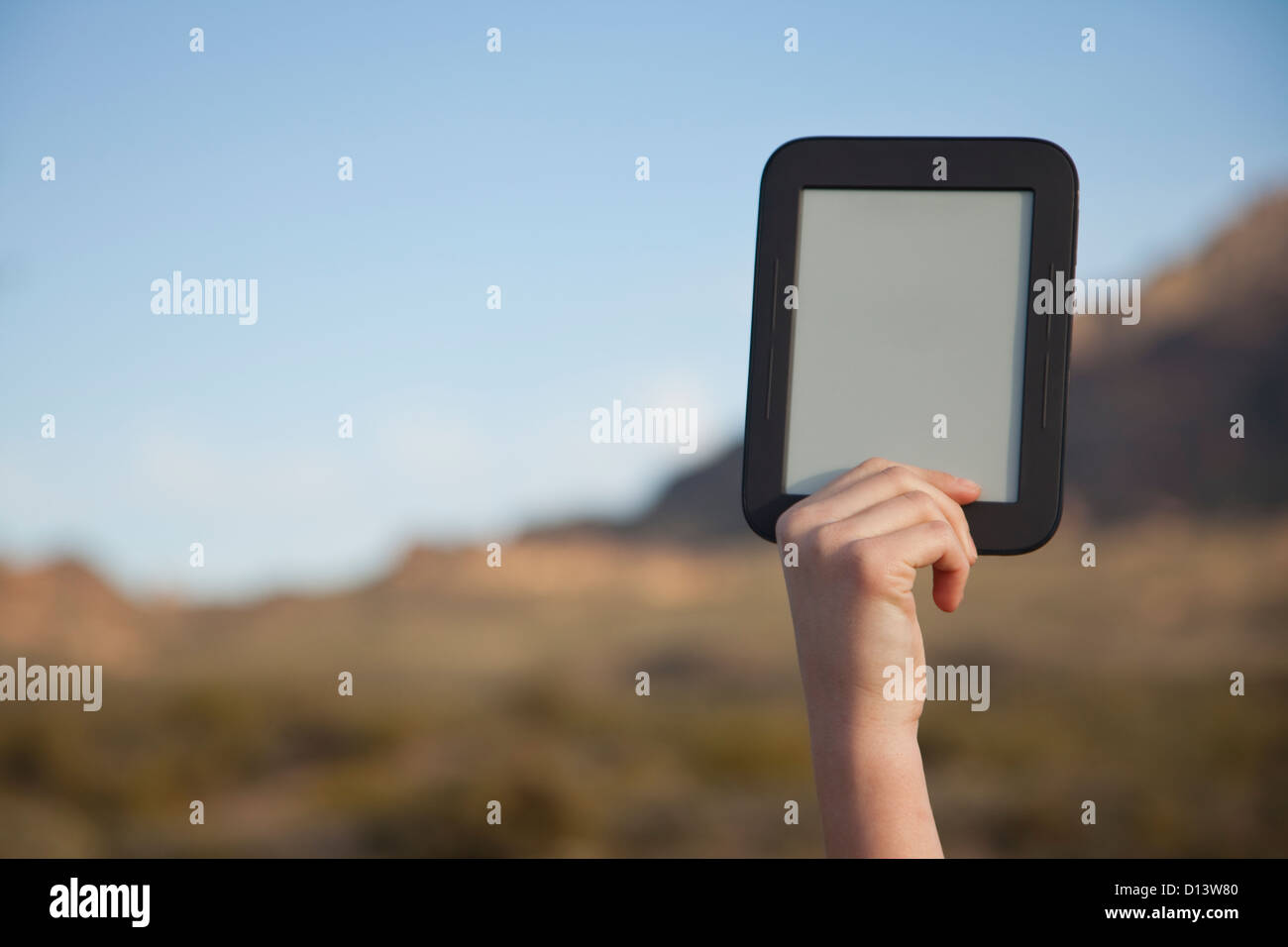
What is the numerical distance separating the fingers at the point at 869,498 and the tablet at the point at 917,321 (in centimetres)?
17

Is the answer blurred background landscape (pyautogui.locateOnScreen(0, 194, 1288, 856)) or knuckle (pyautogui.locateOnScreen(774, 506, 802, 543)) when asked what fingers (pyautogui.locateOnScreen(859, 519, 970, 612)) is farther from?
blurred background landscape (pyautogui.locateOnScreen(0, 194, 1288, 856))

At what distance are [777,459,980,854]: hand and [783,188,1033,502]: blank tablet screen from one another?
246 millimetres

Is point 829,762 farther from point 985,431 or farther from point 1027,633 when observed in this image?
point 1027,633

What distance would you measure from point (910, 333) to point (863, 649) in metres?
0.47

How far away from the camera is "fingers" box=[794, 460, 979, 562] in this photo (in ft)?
3.12

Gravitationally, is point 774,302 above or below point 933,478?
above

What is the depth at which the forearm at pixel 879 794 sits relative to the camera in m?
0.93

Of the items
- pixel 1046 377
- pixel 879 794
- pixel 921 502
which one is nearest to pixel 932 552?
pixel 921 502

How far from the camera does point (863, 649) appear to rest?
93 centimetres

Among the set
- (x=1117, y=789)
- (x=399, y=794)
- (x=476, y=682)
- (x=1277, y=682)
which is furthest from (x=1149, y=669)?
(x=399, y=794)

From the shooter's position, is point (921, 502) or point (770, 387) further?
point (770, 387)
